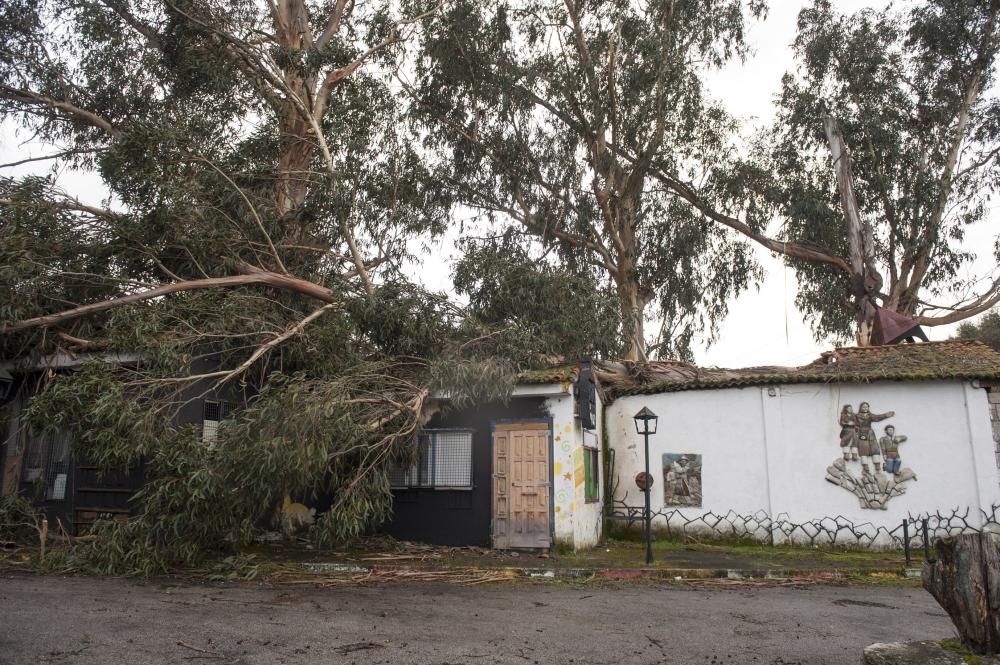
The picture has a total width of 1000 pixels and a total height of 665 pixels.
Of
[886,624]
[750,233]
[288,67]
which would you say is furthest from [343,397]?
[750,233]

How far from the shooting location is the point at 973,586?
12.9ft

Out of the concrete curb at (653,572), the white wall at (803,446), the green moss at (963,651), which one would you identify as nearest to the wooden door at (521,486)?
the concrete curb at (653,572)

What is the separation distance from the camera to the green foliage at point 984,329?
31.0 metres

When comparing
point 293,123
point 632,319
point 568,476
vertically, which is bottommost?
point 568,476

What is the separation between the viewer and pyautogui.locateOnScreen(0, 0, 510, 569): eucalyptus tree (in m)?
9.72

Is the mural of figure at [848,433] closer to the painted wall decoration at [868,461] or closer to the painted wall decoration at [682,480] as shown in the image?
the painted wall decoration at [868,461]

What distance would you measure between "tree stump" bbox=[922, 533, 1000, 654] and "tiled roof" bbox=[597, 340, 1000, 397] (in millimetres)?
10105

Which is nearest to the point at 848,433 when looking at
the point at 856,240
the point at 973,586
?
the point at 856,240

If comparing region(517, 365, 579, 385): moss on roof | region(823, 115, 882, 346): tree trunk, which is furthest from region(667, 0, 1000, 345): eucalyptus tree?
region(517, 365, 579, 385): moss on roof

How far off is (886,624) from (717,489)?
7.26 m

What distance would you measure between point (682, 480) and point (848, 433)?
10.5 ft

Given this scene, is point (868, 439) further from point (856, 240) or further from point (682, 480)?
point (856, 240)

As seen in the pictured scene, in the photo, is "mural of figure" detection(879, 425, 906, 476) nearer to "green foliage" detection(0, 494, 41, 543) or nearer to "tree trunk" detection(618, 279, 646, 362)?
"tree trunk" detection(618, 279, 646, 362)

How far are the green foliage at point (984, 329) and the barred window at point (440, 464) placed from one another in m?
26.3
